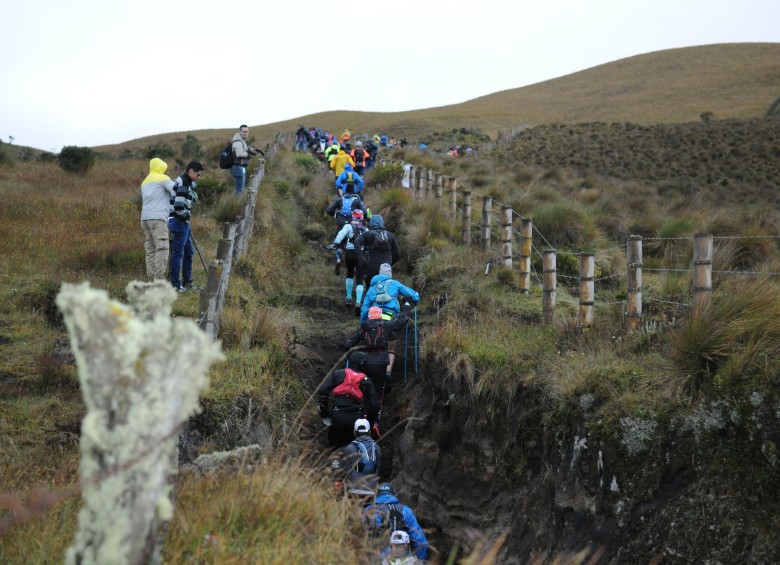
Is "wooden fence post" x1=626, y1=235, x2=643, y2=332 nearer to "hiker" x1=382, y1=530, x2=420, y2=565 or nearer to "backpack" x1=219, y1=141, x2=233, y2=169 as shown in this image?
"hiker" x1=382, y1=530, x2=420, y2=565

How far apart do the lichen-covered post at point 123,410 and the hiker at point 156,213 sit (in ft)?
28.1

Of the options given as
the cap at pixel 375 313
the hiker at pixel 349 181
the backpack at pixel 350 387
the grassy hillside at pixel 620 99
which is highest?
the grassy hillside at pixel 620 99

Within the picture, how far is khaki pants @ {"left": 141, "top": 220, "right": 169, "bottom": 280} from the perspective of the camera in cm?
1199

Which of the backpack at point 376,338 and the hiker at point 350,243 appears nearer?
the backpack at point 376,338

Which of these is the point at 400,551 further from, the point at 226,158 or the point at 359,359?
the point at 226,158

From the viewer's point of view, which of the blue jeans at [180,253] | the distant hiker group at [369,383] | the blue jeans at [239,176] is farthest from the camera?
the blue jeans at [239,176]

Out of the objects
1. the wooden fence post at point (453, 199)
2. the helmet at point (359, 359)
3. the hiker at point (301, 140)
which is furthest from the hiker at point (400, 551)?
the hiker at point (301, 140)

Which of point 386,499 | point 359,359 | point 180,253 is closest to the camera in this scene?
point 386,499

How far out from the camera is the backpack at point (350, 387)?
9945 mm

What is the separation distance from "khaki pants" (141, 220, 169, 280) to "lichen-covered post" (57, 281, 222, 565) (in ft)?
28.6

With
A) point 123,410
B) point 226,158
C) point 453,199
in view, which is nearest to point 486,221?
point 453,199

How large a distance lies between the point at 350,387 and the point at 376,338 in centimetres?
128

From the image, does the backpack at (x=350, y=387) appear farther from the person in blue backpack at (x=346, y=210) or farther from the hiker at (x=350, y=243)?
the person in blue backpack at (x=346, y=210)

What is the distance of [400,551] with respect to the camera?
19.9 feet
